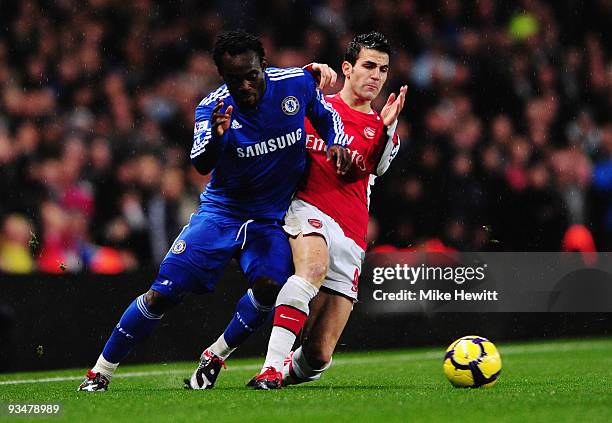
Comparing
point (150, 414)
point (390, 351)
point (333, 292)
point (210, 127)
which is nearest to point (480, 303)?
point (390, 351)

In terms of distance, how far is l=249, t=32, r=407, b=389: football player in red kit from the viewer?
249 inches

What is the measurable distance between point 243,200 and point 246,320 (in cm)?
69

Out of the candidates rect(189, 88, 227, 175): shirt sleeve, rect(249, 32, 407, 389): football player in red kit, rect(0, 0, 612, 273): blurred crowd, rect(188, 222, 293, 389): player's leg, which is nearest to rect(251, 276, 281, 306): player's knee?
rect(188, 222, 293, 389): player's leg

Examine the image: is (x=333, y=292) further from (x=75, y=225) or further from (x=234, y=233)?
(x=75, y=225)

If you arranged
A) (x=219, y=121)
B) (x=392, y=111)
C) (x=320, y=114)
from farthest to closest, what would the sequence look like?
(x=320, y=114)
(x=392, y=111)
(x=219, y=121)

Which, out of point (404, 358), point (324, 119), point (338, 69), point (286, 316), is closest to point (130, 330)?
point (286, 316)

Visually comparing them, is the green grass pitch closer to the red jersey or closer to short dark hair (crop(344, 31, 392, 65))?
the red jersey

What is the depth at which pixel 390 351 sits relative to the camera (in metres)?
10.7

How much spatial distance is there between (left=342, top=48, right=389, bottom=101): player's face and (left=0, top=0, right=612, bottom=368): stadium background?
10.9ft

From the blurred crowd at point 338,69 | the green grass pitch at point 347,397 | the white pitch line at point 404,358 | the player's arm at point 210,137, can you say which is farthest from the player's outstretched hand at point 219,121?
the blurred crowd at point 338,69

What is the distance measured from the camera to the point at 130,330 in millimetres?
5973

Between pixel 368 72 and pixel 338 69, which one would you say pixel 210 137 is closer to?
pixel 368 72

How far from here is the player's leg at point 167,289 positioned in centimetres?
594

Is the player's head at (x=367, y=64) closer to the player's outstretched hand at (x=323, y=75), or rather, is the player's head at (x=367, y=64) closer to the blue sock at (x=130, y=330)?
the player's outstretched hand at (x=323, y=75)
